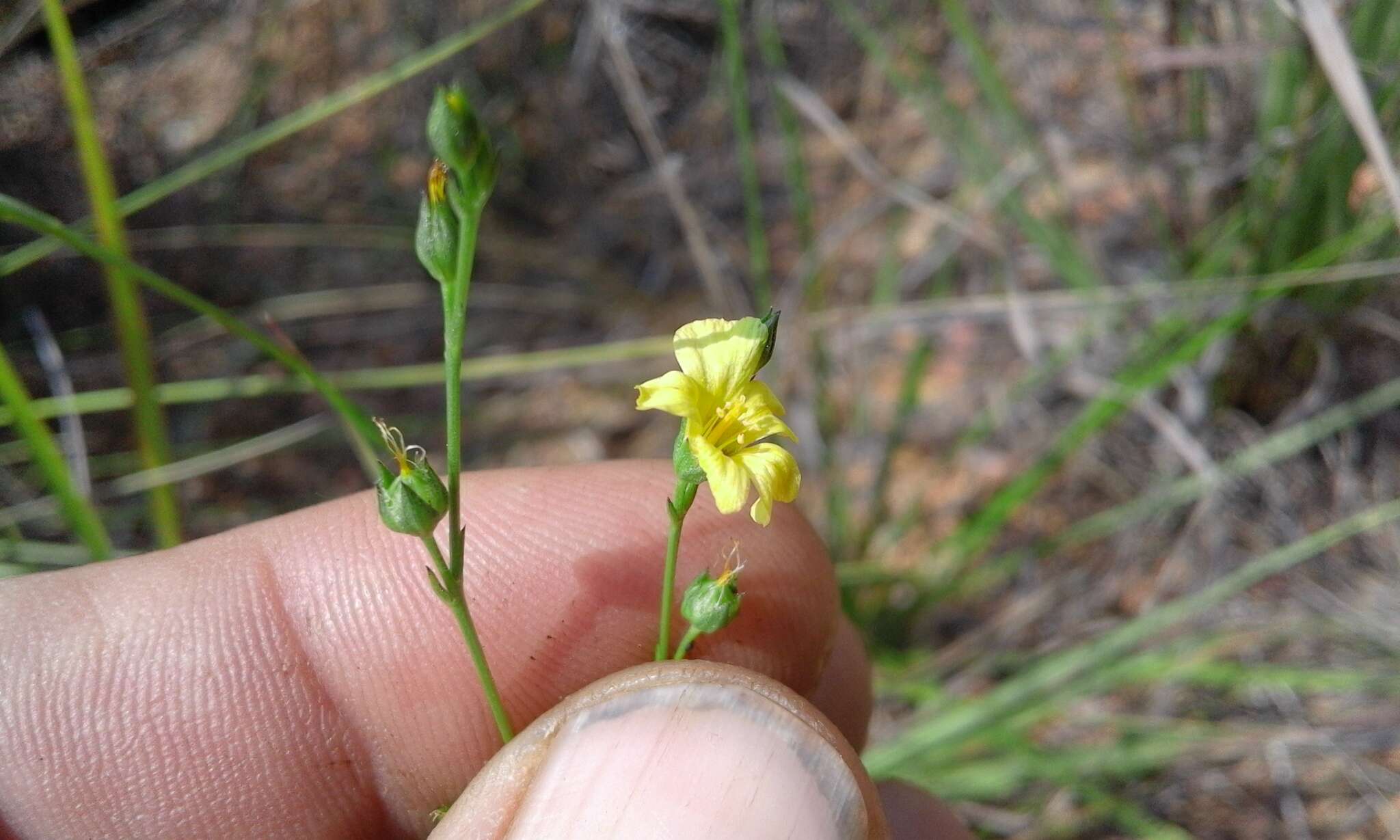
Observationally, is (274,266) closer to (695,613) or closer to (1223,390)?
(695,613)

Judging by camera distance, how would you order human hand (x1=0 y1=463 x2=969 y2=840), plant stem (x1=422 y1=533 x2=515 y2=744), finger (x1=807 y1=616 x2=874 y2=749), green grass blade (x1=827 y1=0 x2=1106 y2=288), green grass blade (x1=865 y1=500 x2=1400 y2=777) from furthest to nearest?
green grass blade (x1=827 y1=0 x2=1106 y2=288) → green grass blade (x1=865 y1=500 x2=1400 y2=777) → finger (x1=807 y1=616 x2=874 y2=749) → human hand (x1=0 y1=463 x2=969 y2=840) → plant stem (x1=422 y1=533 x2=515 y2=744)

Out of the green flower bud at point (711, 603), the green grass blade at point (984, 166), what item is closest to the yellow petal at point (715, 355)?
the green flower bud at point (711, 603)

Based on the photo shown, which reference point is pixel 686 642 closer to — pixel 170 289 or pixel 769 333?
pixel 769 333

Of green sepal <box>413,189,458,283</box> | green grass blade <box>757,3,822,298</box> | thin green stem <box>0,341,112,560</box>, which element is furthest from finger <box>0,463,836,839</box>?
green grass blade <box>757,3,822,298</box>

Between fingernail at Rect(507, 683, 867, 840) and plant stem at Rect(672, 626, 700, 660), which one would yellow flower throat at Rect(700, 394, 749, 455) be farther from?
fingernail at Rect(507, 683, 867, 840)

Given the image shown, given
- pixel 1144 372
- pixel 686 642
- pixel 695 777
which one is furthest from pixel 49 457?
pixel 1144 372

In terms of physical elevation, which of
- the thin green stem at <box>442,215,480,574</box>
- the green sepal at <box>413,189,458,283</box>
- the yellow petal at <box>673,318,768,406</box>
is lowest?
the yellow petal at <box>673,318,768,406</box>

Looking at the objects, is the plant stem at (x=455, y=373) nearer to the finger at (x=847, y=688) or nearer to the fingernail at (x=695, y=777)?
the fingernail at (x=695, y=777)

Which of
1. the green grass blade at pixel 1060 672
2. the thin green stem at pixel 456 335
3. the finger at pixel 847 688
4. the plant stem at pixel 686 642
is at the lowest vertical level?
the green grass blade at pixel 1060 672
